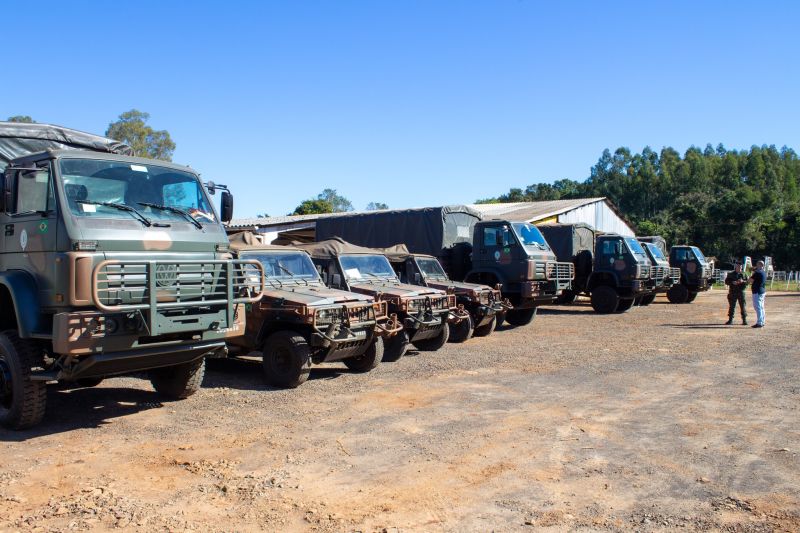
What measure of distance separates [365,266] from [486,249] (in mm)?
4575

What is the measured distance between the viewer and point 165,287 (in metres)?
5.93

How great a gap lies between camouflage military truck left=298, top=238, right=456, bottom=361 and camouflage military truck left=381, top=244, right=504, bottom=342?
0.92 m

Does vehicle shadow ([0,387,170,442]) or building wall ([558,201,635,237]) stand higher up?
building wall ([558,201,635,237])

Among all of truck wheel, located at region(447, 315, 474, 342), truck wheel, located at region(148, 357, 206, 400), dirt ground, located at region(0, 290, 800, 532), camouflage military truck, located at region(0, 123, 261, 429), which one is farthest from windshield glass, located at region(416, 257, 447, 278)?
camouflage military truck, located at region(0, 123, 261, 429)

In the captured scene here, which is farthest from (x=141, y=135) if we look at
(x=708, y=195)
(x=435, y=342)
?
(x=708, y=195)

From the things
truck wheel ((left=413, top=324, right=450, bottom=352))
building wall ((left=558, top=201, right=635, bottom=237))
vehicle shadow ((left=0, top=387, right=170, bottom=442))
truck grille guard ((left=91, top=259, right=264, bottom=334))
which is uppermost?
building wall ((left=558, top=201, right=635, bottom=237))

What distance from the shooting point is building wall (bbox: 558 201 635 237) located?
103ft

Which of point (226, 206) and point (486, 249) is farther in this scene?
point (486, 249)

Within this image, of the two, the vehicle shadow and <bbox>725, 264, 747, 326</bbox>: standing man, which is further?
<bbox>725, 264, 747, 326</bbox>: standing man

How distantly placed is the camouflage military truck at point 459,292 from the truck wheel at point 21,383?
7.36 meters

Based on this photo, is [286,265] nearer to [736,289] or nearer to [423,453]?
[423,453]

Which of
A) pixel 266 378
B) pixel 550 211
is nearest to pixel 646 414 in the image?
pixel 266 378

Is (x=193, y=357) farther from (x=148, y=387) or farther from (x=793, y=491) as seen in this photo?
(x=793, y=491)

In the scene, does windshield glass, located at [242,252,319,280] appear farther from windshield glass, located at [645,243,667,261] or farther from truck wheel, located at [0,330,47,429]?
windshield glass, located at [645,243,667,261]
